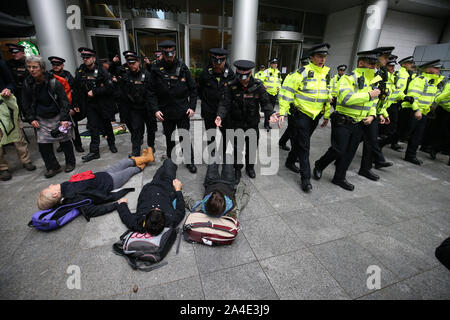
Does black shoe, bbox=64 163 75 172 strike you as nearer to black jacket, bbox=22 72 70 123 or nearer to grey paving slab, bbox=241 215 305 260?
black jacket, bbox=22 72 70 123

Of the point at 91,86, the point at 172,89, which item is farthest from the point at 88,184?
the point at 91,86

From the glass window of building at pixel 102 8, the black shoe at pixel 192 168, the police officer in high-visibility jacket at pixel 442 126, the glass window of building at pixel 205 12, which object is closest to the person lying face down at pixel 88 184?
the black shoe at pixel 192 168

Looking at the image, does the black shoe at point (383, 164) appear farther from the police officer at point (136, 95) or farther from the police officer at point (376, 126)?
the police officer at point (136, 95)

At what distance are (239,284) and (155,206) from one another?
121cm

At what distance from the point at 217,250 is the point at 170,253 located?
1.57 ft

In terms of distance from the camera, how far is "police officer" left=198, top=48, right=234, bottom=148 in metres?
3.67

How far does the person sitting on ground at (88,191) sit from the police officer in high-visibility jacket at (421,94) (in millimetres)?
5708

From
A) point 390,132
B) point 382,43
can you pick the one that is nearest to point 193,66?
point 390,132

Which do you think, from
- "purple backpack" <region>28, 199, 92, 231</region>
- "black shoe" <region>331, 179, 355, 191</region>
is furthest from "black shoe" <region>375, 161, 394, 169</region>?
"purple backpack" <region>28, 199, 92, 231</region>

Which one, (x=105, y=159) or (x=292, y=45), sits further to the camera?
(x=292, y=45)

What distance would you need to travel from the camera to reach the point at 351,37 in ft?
34.7

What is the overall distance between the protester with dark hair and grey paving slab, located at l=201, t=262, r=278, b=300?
132 inches

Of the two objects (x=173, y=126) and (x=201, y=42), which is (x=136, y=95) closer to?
(x=173, y=126)
